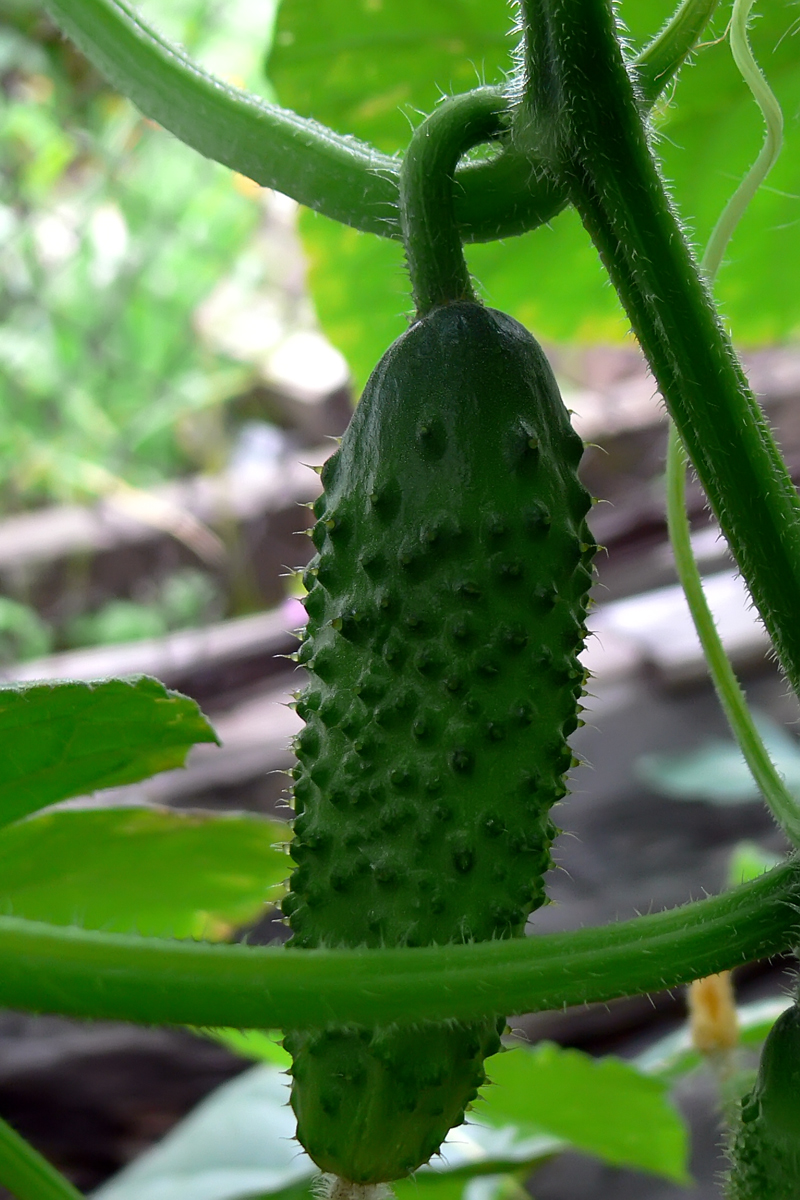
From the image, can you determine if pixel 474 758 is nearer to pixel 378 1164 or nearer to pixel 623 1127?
pixel 378 1164

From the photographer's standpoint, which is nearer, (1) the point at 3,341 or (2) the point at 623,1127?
(2) the point at 623,1127

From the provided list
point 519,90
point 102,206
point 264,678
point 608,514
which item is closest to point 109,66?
point 519,90

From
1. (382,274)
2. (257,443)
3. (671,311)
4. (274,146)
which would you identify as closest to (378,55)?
(382,274)

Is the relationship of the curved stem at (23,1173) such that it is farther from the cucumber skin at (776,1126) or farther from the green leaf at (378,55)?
the green leaf at (378,55)

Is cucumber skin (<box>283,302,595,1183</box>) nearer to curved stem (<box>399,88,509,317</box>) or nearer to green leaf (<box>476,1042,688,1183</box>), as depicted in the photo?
A: curved stem (<box>399,88,509,317</box>)

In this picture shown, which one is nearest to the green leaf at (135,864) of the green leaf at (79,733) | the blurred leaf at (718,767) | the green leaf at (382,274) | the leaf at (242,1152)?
the green leaf at (79,733)

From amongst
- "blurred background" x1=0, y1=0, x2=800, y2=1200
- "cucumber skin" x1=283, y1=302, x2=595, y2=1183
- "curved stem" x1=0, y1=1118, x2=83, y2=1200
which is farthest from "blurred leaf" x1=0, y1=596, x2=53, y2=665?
"cucumber skin" x1=283, y1=302, x2=595, y2=1183
